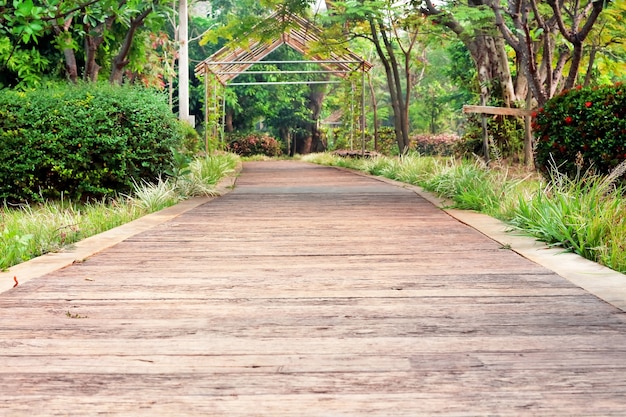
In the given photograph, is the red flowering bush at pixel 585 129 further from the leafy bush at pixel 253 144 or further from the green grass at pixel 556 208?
the leafy bush at pixel 253 144

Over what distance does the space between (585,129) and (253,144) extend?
23.9 meters

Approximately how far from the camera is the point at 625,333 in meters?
2.77

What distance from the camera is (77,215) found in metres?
6.84

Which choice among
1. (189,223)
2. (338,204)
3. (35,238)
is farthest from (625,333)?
(338,204)

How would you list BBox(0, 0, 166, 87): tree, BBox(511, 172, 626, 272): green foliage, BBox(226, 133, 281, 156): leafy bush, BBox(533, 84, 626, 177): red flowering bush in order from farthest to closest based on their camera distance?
BBox(226, 133, 281, 156): leafy bush
BBox(0, 0, 166, 87): tree
BBox(533, 84, 626, 177): red flowering bush
BBox(511, 172, 626, 272): green foliage

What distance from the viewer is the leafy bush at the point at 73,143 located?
27.7 feet

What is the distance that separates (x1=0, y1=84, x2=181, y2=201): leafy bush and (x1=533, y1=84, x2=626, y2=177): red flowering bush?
14.9 ft

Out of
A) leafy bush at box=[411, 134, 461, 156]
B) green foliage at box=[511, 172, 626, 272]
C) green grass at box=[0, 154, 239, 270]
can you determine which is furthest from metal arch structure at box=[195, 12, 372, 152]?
green foliage at box=[511, 172, 626, 272]

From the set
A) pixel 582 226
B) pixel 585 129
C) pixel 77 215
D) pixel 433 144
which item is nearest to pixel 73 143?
pixel 77 215

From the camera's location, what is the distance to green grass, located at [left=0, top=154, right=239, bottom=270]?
489 cm

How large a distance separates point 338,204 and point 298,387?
244 inches

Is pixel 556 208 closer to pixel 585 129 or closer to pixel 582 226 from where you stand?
pixel 582 226

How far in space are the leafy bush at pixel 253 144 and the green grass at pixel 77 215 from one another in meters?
18.5

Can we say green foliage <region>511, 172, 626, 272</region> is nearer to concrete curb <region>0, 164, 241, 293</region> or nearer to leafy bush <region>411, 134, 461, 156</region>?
concrete curb <region>0, 164, 241, 293</region>
